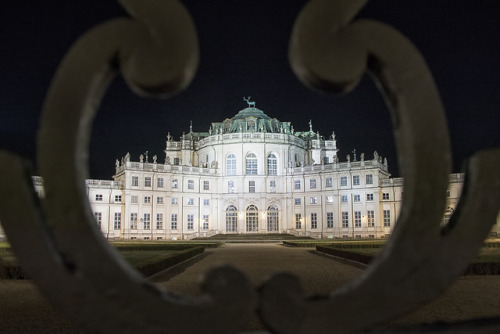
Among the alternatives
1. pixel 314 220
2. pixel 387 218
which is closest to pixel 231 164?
pixel 314 220

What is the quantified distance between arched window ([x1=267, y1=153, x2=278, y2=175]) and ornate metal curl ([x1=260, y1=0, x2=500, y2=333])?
56117 millimetres

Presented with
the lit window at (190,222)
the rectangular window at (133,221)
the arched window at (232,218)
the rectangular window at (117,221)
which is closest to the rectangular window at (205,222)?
the lit window at (190,222)

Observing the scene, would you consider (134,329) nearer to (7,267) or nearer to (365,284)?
(365,284)

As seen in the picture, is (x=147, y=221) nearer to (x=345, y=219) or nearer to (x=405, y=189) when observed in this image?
(x=345, y=219)

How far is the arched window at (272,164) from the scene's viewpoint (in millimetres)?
58050

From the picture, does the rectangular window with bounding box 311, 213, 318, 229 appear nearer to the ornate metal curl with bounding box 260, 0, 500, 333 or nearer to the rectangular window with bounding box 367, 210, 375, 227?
the rectangular window with bounding box 367, 210, 375, 227

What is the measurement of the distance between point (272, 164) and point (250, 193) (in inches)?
218

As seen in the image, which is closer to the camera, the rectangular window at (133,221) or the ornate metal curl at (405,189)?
the ornate metal curl at (405,189)

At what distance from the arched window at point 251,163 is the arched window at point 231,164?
6.27 ft

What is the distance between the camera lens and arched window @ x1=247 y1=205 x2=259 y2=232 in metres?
56.2

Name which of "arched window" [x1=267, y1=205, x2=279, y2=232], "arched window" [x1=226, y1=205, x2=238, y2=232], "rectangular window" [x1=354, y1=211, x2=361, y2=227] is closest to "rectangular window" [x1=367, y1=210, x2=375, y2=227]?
"rectangular window" [x1=354, y1=211, x2=361, y2=227]

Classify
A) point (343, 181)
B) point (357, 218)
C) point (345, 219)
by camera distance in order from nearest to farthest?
point (357, 218) < point (345, 219) < point (343, 181)

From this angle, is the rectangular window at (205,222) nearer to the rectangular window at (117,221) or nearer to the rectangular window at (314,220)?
the rectangular window at (117,221)

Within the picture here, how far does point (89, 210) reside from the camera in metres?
1.72
